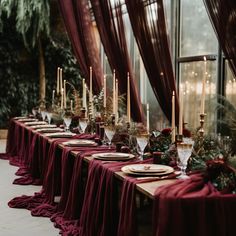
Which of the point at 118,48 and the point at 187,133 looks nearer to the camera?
the point at 187,133

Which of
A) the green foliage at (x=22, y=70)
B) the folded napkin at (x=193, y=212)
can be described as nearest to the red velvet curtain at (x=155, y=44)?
the folded napkin at (x=193, y=212)

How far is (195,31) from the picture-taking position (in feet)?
18.2

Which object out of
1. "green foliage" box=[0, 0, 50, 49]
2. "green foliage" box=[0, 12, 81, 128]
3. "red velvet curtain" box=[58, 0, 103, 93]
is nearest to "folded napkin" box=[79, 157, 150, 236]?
"red velvet curtain" box=[58, 0, 103, 93]

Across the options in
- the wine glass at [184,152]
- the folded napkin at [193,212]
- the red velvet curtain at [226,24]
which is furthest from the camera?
the red velvet curtain at [226,24]

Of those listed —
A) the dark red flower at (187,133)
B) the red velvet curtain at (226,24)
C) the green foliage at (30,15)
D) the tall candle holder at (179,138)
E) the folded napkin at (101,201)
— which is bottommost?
the folded napkin at (101,201)

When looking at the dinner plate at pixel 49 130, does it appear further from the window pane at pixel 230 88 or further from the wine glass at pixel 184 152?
the wine glass at pixel 184 152

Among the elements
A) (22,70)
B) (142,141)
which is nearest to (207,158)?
(142,141)

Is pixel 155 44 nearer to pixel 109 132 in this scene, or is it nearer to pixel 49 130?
pixel 49 130

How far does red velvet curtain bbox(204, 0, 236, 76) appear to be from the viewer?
3.45 m

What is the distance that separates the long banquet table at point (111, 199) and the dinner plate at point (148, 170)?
2.2 inches

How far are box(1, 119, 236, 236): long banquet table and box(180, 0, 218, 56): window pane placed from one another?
2087 mm

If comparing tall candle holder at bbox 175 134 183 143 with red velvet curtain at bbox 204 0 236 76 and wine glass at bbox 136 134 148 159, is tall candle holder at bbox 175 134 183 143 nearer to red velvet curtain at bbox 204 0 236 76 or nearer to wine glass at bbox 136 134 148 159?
wine glass at bbox 136 134 148 159

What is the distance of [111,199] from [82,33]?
4.87m

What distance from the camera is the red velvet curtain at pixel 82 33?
7.07 metres
